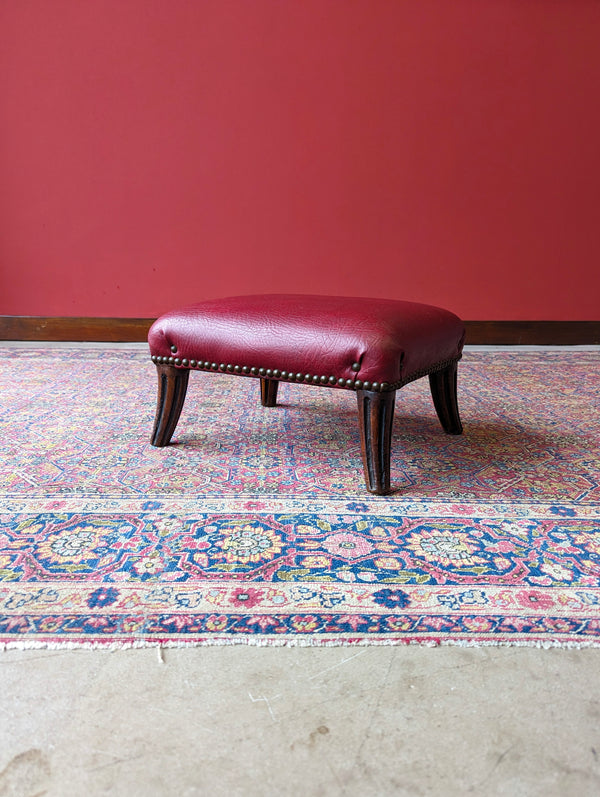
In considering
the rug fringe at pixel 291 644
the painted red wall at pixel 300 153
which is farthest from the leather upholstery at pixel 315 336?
the painted red wall at pixel 300 153

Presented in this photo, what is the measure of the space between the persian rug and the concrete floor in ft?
0.18

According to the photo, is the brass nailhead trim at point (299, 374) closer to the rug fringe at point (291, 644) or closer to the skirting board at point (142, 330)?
the rug fringe at point (291, 644)

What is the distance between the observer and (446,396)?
2219 millimetres

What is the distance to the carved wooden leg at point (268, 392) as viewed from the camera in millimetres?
2561

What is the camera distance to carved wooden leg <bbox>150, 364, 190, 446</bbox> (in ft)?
6.65

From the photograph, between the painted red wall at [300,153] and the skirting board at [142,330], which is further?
the skirting board at [142,330]

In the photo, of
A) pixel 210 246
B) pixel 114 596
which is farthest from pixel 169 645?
pixel 210 246

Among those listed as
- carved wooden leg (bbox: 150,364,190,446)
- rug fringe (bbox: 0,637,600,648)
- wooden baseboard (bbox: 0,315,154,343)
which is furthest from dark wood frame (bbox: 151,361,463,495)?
wooden baseboard (bbox: 0,315,154,343)

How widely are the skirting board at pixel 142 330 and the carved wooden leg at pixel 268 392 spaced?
1.73 m

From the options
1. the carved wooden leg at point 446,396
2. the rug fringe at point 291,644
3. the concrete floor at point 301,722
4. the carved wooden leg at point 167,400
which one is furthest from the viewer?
the carved wooden leg at point 446,396

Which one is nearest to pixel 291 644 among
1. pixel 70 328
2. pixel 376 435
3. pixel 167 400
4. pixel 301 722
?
pixel 301 722

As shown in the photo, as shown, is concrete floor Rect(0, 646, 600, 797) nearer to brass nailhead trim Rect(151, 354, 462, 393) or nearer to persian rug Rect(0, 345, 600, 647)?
persian rug Rect(0, 345, 600, 647)

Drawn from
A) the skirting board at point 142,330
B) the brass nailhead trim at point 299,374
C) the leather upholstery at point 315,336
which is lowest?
the skirting board at point 142,330

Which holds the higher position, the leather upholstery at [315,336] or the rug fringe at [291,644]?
the leather upholstery at [315,336]
